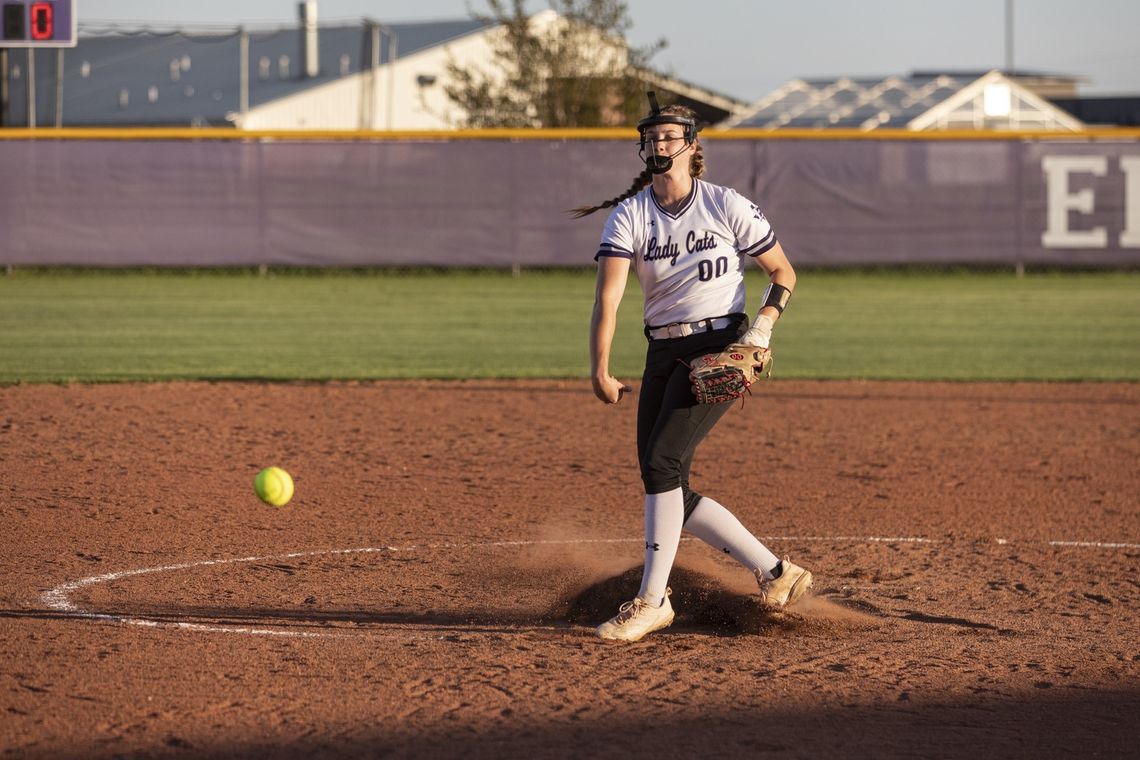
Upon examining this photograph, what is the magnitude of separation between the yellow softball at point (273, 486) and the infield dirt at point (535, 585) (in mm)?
281

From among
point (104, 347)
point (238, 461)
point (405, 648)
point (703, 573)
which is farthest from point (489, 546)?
point (104, 347)

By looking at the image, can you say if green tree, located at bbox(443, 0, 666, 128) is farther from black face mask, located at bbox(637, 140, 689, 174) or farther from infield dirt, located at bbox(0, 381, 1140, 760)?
black face mask, located at bbox(637, 140, 689, 174)

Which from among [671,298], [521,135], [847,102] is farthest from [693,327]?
[847,102]

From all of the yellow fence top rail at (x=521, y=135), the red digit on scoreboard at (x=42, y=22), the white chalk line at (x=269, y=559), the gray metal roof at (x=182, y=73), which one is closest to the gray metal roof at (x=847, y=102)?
the gray metal roof at (x=182, y=73)

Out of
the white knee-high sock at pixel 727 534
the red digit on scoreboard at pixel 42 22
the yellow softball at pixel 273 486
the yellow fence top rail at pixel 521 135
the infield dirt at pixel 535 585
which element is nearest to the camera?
the infield dirt at pixel 535 585

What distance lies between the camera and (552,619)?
17.6 feet

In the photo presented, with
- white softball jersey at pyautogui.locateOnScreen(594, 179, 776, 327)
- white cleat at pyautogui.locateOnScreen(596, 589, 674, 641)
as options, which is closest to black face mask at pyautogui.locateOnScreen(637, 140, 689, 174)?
white softball jersey at pyautogui.locateOnScreen(594, 179, 776, 327)

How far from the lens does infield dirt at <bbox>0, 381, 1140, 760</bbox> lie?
4031 millimetres

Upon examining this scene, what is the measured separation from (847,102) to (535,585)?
36.0 meters

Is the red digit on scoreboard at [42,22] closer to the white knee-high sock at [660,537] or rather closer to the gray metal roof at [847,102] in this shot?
the white knee-high sock at [660,537]

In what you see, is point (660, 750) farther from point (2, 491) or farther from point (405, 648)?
point (2, 491)

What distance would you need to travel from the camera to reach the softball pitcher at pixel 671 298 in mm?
4930

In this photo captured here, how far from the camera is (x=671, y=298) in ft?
16.5

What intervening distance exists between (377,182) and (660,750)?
61.2 feet
